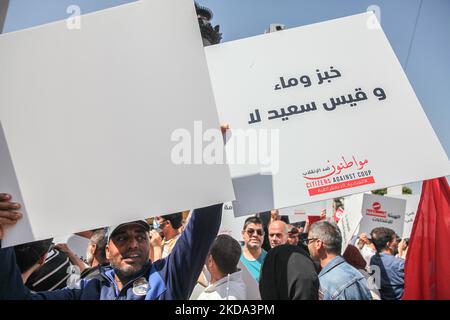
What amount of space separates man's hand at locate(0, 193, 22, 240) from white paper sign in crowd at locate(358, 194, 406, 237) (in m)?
4.22

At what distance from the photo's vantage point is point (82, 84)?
1843mm

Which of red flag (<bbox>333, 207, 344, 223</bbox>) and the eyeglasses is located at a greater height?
red flag (<bbox>333, 207, 344, 223</bbox>)

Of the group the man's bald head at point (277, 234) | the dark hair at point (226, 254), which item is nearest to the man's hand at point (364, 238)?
the man's bald head at point (277, 234)

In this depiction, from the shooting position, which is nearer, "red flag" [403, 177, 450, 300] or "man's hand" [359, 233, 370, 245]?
"red flag" [403, 177, 450, 300]

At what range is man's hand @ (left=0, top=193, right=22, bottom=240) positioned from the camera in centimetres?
161

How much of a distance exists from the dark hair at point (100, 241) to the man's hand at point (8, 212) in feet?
5.93

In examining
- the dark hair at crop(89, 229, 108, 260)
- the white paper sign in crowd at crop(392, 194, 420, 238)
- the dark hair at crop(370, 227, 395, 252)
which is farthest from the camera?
the white paper sign in crowd at crop(392, 194, 420, 238)

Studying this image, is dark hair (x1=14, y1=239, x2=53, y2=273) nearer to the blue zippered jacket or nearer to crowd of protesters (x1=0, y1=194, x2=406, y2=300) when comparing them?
crowd of protesters (x1=0, y1=194, x2=406, y2=300)

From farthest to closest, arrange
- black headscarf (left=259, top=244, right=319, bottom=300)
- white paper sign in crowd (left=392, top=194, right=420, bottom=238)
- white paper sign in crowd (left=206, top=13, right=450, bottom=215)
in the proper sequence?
white paper sign in crowd (left=392, top=194, right=420, bottom=238) → black headscarf (left=259, top=244, right=319, bottom=300) → white paper sign in crowd (left=206, top=13, right=450, bottom=215)

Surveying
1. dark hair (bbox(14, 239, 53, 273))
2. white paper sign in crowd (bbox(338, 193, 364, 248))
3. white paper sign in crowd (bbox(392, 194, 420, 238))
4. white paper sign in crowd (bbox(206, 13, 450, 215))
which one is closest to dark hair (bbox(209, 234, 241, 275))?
white paper sign in crowd (bbox(206, 13, 450, 215))

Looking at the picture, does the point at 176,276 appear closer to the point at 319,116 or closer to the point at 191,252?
the point at 191,252

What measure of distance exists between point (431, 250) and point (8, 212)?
2587 mm

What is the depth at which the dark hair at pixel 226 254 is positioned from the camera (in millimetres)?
2596

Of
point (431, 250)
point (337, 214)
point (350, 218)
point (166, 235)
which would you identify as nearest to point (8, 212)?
point (166, 235)
